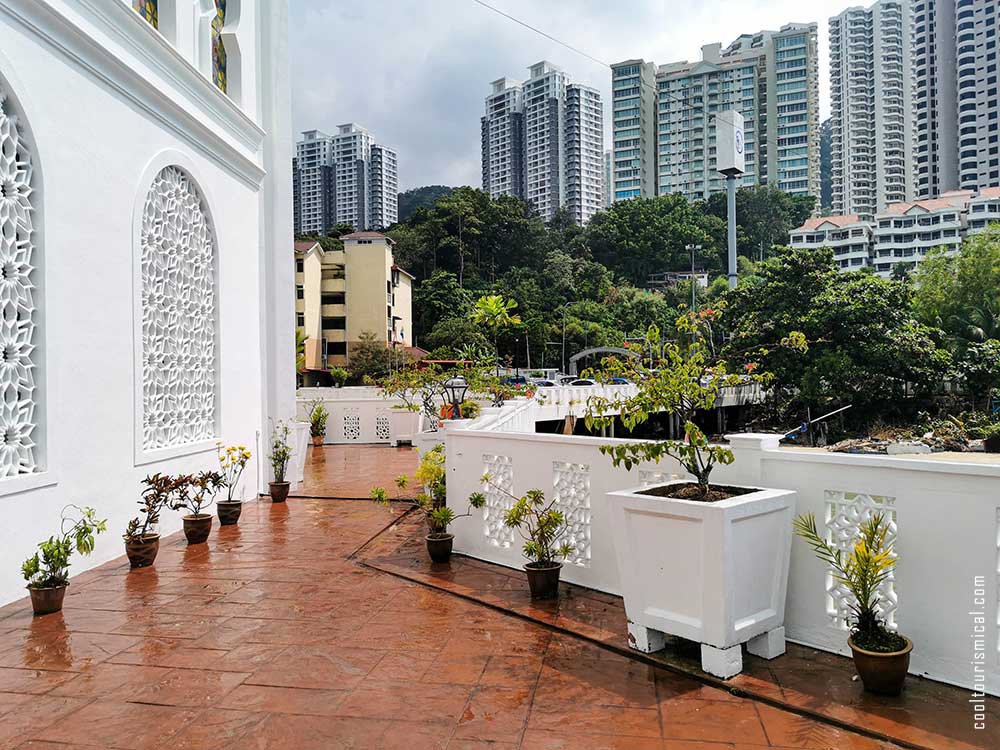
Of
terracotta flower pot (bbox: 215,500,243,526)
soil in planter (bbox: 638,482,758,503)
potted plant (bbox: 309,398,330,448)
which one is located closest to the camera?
soil in planter (bbox: 638,482,758,503)

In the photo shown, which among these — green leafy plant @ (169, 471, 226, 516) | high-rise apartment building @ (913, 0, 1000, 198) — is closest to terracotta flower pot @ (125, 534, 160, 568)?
green leafy plant @ (169, 471, 226, 516)

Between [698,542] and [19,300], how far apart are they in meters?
4.38

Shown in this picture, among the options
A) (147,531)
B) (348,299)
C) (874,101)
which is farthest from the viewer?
Answer: (874,101)

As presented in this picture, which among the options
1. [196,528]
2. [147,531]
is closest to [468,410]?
[196,528]

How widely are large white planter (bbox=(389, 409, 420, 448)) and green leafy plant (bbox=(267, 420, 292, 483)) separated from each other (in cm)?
623

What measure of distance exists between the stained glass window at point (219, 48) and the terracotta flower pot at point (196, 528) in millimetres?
4923

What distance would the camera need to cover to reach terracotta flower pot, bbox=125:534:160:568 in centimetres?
537

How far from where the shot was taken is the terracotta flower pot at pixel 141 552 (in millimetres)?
5371

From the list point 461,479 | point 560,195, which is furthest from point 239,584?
point 560,195

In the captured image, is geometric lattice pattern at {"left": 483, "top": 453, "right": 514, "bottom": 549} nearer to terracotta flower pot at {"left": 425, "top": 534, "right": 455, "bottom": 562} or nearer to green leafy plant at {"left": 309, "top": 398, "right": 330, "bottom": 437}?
terracotta flower pot at {"left": 425, "top": 534, "right": 455, "bottom": 562}

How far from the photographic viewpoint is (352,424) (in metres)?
16.2

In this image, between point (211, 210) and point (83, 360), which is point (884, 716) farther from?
point (211, 210)

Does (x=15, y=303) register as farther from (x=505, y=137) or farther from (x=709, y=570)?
(x=505, y=137)

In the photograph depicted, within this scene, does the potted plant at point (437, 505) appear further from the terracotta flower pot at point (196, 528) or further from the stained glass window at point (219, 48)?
the stained glass window at point (219, 48)
